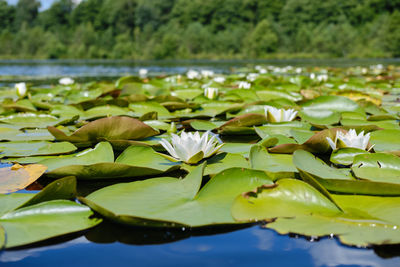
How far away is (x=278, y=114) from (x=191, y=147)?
78 cm

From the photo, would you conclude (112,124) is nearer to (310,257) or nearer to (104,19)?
(310,257)

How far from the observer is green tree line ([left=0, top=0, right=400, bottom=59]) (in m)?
29.1

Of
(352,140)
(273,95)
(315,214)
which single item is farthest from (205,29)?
(315,214)

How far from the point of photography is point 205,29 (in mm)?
41688

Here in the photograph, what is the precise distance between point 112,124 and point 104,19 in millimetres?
56484

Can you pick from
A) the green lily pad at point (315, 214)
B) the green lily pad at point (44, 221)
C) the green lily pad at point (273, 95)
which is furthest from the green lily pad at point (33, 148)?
the green lily pad at point (273, 95)

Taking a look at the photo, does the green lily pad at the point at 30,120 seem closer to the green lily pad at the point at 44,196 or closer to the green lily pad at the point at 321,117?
the green lily pad at the point at 44,196

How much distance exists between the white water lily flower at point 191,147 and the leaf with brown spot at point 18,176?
377 mm

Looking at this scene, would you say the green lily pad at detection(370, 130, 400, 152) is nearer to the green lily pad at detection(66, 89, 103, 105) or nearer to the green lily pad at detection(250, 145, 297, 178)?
the green lily pad at detection(250, 145, 297, 178)

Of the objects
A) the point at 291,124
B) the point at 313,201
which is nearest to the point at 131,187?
the point at 313,201

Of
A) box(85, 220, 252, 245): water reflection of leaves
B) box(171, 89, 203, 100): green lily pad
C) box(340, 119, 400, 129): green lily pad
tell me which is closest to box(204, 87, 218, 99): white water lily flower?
box(171, 89, 203, 100): green lily pad

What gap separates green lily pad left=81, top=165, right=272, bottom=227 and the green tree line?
27.6 m

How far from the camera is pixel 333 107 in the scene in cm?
214

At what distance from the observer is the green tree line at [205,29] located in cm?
2909
